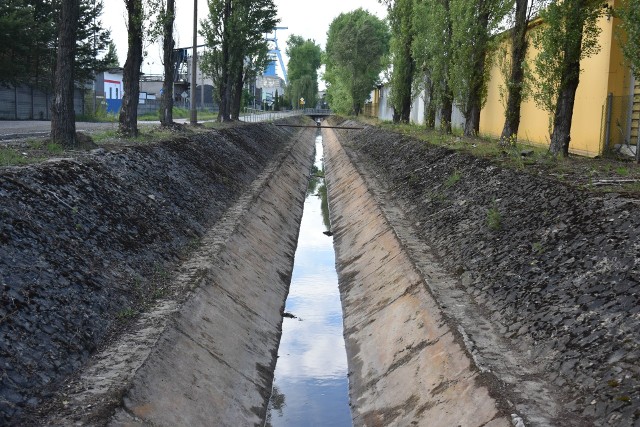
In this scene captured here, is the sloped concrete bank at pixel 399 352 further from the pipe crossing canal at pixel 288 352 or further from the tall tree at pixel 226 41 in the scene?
the tall tree at pixel 226 41

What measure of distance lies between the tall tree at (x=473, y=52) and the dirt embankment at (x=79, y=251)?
13778 millimetres

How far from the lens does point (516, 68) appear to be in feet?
74.5

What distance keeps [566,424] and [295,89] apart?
5280 inches

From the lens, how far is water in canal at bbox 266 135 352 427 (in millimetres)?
10234

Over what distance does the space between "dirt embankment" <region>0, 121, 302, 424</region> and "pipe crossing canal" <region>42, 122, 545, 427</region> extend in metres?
0.38

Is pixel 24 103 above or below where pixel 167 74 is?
below

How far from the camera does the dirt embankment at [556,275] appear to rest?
7090 millimetres

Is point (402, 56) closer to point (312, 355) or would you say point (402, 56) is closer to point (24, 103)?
point (24, 103)

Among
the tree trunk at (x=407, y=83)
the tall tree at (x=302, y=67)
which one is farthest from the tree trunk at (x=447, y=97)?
the tall tree at (x=302, y=67)

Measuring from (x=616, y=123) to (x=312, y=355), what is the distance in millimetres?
12564

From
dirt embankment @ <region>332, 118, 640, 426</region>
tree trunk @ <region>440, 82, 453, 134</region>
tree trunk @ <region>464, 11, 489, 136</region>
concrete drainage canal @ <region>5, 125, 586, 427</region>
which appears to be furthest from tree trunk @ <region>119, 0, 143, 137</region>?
tree trunk @ <region>440, 82, 453, 134</region>

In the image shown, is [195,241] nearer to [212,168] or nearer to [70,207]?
[70,207]

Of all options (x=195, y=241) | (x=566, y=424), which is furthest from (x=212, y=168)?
(x=566, y=424)

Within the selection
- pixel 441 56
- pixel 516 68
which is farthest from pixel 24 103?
pixel 516 68
